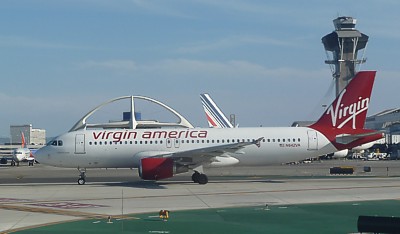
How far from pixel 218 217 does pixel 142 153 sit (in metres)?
19.1

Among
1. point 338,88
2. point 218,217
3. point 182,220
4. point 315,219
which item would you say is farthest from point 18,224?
point 338,88

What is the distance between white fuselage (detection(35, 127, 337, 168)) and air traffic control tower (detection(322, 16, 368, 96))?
145 m

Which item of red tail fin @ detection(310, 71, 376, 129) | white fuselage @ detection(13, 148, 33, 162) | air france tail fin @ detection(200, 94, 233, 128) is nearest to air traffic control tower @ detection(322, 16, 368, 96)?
air france tail fin @ detection(200, 94, 233, 128)

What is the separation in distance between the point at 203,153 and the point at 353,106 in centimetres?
1054

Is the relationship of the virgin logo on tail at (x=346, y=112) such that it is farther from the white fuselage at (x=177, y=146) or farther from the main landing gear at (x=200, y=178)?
the main landing gear at (x=200, y=178)

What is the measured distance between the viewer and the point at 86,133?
41438mm

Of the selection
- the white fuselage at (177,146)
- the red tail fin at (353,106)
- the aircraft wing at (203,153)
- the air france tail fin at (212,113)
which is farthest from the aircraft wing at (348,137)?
the air france tail fin at (212,113)

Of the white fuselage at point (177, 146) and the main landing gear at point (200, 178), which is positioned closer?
the main landing gear at point (200, 178)

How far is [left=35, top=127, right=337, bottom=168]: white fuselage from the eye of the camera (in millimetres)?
40406

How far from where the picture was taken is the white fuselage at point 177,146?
40406 mm

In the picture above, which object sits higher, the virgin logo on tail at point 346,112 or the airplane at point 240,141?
the virgin logo on tail at point 346,112

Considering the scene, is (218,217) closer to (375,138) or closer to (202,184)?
(202,184)

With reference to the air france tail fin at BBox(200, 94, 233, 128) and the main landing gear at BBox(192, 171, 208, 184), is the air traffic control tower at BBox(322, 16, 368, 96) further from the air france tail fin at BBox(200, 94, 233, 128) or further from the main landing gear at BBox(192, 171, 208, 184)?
the main landing gear at BBox(192, 171, 208, 184)

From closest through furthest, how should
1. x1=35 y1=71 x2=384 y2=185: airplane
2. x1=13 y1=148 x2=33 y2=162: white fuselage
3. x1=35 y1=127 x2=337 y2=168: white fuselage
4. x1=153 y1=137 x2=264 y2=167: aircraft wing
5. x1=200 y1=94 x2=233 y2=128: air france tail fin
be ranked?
x1=153 y1=137 x2=264 y2=167: aircraft wing
x1=35 y1=71 x2=384 y2=185: airplane
x1=35 y1=127 x2=337 y2=168: white fuselage
x1=13 y1=148 x2=33 y2=162: white fuselage
x1=200 y1=94 x2=233 y2=128: air france tail fin
